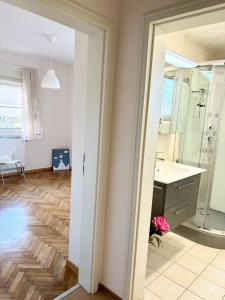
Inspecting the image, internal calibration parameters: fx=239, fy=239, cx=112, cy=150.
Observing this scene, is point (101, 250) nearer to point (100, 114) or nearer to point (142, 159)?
point (142, 159)

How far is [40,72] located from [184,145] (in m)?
3.43

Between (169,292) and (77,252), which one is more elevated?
(77,252)

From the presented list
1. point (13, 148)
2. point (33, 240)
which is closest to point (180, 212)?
point (33, 240)

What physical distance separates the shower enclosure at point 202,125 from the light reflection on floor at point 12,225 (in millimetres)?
1990

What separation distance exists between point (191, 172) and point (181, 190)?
11.2 inches

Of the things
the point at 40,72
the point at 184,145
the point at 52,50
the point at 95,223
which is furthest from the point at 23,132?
the point at 95,223

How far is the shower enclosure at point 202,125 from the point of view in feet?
9.53

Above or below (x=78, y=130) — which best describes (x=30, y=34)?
above

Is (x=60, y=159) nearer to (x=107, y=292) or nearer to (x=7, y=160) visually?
(x=7, y=160)

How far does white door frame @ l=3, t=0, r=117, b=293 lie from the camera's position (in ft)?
4.25

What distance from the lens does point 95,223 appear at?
1720 millimetres

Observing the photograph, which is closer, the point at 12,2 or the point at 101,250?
the point at 12,2

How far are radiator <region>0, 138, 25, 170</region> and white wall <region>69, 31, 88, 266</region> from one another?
3120 millimetres

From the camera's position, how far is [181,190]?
2309 millimetres
